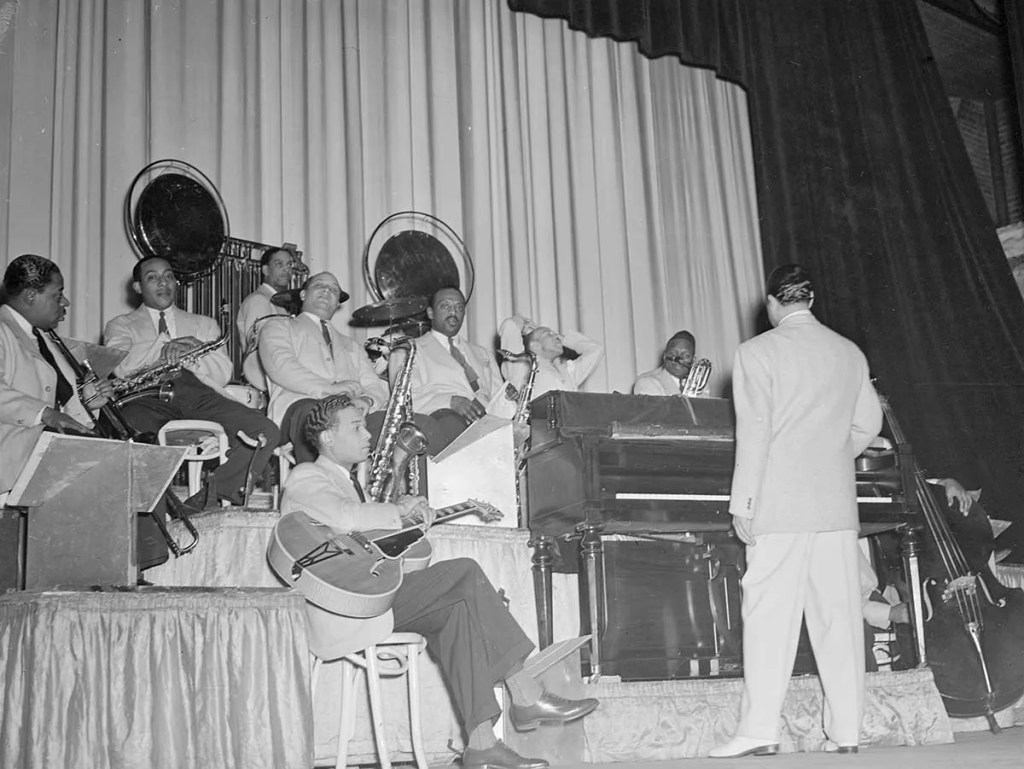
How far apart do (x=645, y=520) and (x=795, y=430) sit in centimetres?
80

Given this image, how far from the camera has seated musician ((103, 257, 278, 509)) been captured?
5.32m

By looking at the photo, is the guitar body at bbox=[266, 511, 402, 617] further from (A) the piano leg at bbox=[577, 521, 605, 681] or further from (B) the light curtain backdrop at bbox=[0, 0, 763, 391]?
(B) the light curtain backdrop at bbox=[0, 0, 763, 391]

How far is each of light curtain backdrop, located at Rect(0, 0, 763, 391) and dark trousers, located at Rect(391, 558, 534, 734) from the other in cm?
333

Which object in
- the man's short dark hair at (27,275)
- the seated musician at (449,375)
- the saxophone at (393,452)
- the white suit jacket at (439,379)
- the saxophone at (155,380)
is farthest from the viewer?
the white suit jacket at (439,379)

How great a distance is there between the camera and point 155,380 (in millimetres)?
5391

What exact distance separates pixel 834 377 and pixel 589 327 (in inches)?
173

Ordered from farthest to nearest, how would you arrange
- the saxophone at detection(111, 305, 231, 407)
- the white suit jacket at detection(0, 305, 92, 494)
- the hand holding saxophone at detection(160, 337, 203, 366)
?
the hand holding saxophone at detection(160, 337, 203, 366)
the saxophone at detection(111, 305, 231, 407)
the white suit jacket at detection(0, 305, 92, 494)

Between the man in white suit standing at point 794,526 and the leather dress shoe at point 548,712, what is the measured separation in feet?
1.45

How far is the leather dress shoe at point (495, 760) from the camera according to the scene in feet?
12.3

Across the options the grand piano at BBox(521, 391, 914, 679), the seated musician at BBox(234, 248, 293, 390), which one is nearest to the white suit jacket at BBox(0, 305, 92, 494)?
the seated musician at BBox(234, 248, 293, 390)

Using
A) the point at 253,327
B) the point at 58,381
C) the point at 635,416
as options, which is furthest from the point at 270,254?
the point at 635,416

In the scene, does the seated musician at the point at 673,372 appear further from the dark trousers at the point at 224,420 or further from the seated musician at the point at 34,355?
the seated musician at the point at 34,355

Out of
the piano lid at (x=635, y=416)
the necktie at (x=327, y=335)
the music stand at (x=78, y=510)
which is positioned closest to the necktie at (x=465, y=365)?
the necktie at (x=327, y=335)

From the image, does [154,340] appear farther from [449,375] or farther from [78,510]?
[78,510]
